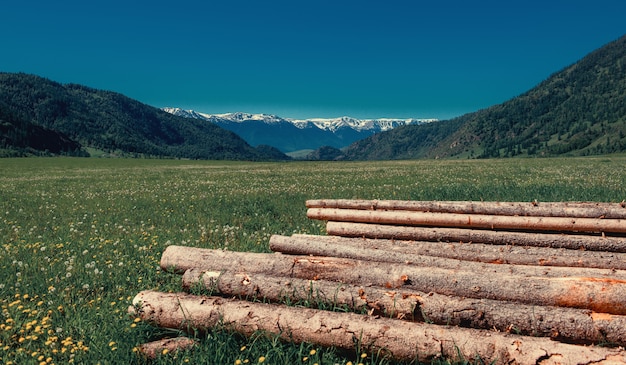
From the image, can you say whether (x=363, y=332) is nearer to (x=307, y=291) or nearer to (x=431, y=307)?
(x=431, y=307)

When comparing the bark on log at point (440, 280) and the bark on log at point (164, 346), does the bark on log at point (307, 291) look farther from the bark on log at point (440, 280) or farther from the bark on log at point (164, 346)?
the bark on log at point (164, 346)

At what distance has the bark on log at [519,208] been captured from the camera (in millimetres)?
7051

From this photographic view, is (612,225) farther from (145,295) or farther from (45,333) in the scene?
(45,333)

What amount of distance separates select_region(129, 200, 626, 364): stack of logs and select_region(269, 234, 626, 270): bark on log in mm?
17

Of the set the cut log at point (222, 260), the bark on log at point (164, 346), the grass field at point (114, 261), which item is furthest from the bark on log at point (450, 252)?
the bark on log at point (164, 346)

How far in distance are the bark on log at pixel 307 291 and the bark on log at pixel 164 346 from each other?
79 cm

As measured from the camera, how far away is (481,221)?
740cm

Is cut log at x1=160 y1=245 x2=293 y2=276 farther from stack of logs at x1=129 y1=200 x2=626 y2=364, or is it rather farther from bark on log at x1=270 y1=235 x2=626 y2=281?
bark on log at x1=270 y1=235 x2=626 y2=281

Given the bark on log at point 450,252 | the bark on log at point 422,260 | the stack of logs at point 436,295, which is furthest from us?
the bark on log at point 450,252

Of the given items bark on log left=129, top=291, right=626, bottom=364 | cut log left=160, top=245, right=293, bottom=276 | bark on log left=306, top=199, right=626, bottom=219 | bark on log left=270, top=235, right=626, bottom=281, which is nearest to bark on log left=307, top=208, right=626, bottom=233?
bark on log left=306, top=199, right=626, bottom=219

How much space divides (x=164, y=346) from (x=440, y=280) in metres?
3.20

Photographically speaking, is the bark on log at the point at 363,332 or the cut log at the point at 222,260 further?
the cut log at the point at 222,260

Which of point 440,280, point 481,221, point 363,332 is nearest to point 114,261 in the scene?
point 363,332

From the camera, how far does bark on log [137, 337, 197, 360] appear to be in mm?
4133
